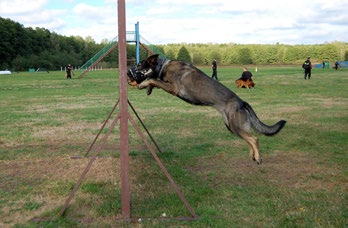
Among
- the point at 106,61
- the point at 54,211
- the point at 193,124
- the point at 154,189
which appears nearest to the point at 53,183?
the point at 54,211

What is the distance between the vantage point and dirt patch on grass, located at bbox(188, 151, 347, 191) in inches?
255

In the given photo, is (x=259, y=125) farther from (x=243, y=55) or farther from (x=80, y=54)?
(x=80, y=54)

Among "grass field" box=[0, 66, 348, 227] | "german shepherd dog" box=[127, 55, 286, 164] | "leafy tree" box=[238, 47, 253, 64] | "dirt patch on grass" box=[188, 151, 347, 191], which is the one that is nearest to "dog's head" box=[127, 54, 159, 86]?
"german shepherd dog" box=[127, 55, 286, 164]

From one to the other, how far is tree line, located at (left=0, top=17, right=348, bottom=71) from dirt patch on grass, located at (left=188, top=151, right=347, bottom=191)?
87.3 meters

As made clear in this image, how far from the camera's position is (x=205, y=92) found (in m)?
5.90

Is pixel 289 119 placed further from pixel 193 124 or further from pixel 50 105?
pixel 50 105

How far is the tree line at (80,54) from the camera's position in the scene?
94688mm

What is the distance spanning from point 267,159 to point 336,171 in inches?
55.6

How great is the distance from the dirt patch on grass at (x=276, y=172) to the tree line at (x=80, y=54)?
3437 inches

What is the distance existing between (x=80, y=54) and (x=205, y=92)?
389 ft

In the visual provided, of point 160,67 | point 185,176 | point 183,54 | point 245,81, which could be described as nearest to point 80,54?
point 183,54

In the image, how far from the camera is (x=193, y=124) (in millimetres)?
11961

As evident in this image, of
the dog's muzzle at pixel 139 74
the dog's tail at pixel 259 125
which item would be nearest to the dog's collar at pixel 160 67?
the dog's muzzle at pixel 139 74

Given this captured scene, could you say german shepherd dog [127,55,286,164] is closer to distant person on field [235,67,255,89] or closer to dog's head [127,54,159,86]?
dog's head [127,54,159,86]
